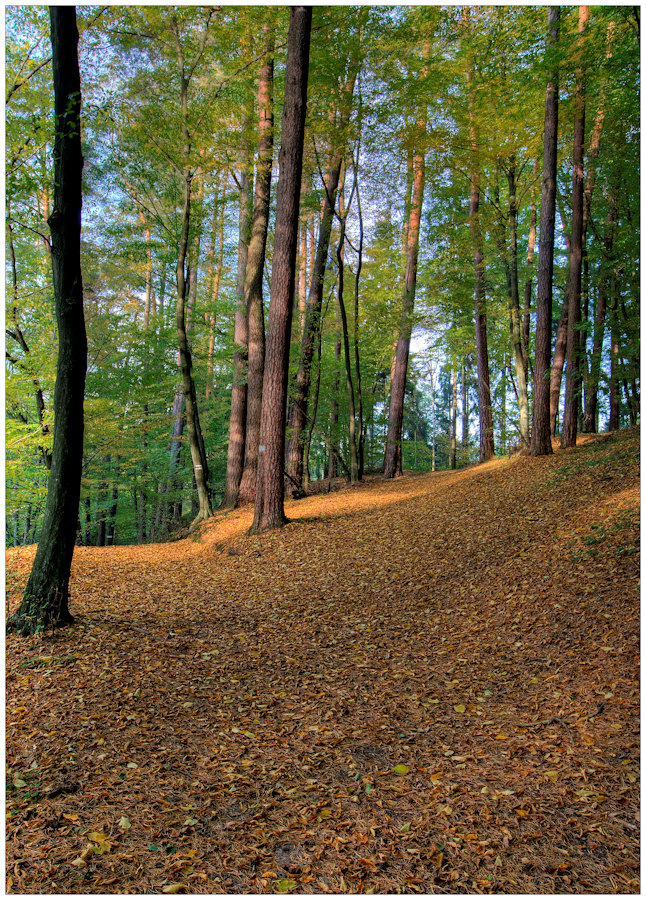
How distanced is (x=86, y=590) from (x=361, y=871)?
16.6 ft

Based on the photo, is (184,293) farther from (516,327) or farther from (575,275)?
(575,275)

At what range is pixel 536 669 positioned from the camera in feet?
13.1

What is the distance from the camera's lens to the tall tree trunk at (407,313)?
12844 millimetres

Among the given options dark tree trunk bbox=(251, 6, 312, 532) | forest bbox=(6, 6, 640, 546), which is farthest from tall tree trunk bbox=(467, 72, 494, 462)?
dark tree trunk bbox=(251, 6, 312, 532)

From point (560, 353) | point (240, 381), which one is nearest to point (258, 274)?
point (240, 381)

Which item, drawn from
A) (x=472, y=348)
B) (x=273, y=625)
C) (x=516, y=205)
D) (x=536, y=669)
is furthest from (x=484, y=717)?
(x=472, y=348)

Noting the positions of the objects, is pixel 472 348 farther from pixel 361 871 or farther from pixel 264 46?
pixel 361 871

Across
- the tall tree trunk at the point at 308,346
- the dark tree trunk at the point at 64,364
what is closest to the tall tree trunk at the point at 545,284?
the tall tree trunk at the point at 308,346

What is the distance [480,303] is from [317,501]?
7052 mm

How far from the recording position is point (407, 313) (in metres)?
12.9

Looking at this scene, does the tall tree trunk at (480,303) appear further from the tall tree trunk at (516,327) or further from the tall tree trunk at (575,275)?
the tall tree trunk at (575,275)

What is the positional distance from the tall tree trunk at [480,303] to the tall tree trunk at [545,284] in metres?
1.71

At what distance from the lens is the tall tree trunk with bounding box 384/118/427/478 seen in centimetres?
1284

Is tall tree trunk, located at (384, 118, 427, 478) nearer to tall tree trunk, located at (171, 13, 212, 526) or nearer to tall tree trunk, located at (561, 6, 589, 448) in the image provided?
tall tree trunk, located at (561, 6, 589, 448)
